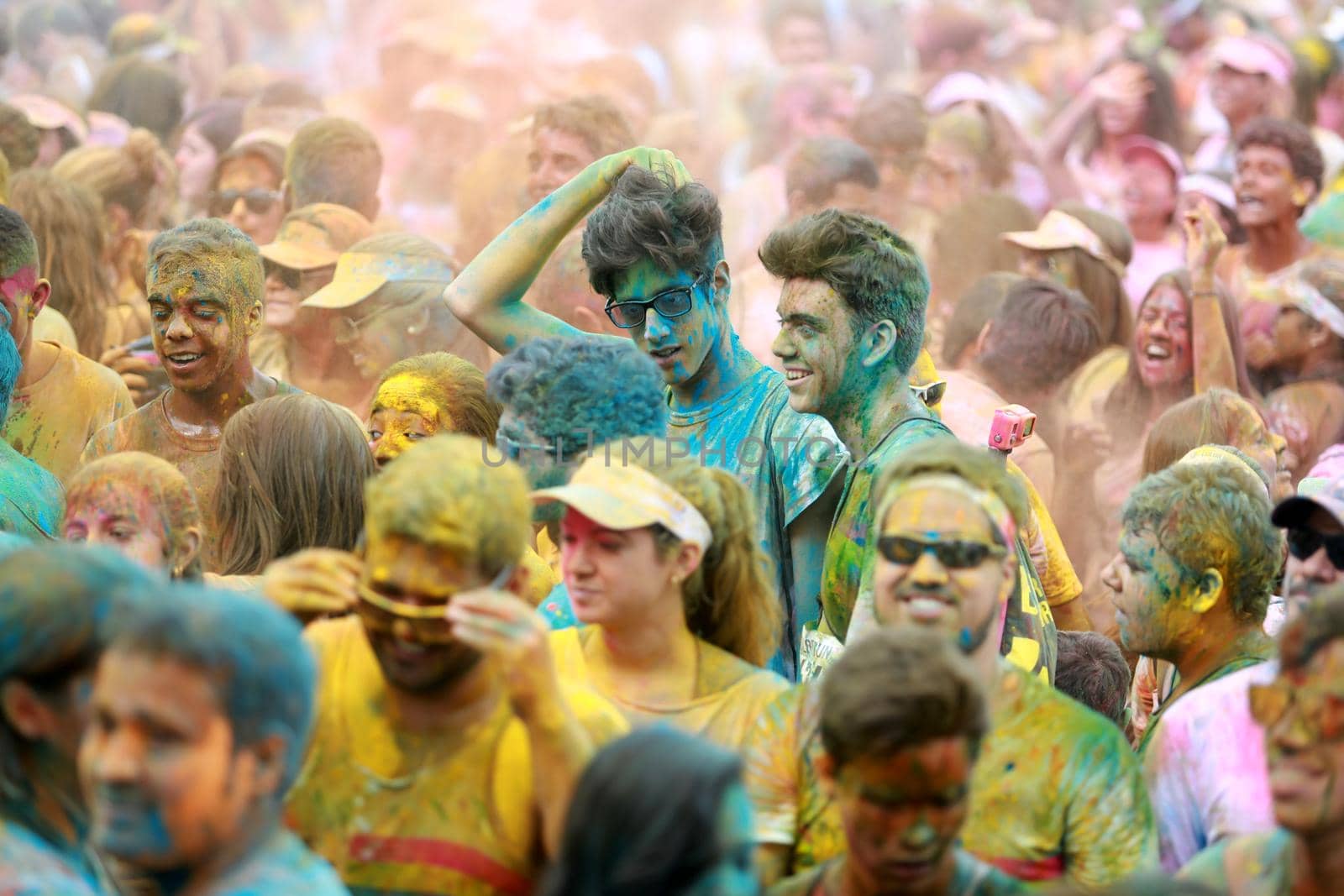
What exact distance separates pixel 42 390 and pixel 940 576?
13.3 ft

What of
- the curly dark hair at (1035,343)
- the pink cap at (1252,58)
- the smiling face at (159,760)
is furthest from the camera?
the pink cap at (1252,58)

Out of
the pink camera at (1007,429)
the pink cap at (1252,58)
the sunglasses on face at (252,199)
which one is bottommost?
the pink camera at (1007,429)

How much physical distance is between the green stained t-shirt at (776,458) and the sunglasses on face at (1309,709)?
184 centimetres


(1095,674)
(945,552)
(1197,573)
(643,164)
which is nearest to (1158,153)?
(1095,674)

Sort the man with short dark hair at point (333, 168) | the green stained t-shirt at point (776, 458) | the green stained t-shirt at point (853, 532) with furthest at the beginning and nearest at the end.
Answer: the man with short dark hair at point (333, 168) → the green stained t-shirt at point (776, 458) → the green stained t-shirt at point (853, 532)

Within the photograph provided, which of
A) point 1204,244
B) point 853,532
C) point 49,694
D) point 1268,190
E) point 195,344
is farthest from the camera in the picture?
point 1268,190

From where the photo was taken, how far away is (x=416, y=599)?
3592 mm

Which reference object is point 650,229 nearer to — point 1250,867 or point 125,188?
point 1250,867

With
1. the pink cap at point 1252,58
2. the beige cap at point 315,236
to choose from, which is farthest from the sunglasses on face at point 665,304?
the pink cap at point 1252,58

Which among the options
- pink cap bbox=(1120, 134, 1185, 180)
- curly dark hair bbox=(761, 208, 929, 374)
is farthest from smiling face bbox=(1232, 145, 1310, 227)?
curly dark hair bbox=(761, 208, 929, 374)

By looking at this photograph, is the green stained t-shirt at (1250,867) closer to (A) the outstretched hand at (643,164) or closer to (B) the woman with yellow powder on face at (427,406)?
(B) the woman with yellow powder on face at (427,406)

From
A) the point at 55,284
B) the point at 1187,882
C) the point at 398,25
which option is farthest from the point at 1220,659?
the point at 398,25

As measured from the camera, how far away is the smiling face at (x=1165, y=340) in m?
8.62

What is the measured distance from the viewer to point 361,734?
12.1 ft
